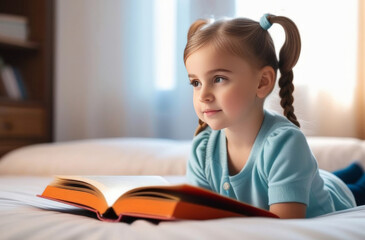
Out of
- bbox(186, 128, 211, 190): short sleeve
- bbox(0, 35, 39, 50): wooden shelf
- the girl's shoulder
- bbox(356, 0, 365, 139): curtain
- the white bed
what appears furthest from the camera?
bbox(0, 35, 39, 50): wooden shelf

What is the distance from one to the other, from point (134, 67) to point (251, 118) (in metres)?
1.81

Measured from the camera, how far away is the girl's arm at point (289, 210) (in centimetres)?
78

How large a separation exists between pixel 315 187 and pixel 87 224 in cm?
49

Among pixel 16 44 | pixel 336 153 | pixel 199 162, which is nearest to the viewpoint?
pixel 199 162

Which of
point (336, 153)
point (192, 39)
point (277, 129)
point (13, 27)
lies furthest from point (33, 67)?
point (277, 129)

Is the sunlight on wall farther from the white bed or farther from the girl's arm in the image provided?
the girl's arm

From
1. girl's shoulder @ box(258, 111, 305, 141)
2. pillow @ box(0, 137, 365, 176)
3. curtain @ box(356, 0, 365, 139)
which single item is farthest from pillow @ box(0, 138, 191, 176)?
curtain @ box(356, 0, 365, 139)

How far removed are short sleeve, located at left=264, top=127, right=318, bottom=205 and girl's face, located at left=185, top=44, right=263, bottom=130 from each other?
0.09m

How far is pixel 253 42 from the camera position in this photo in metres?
0.85

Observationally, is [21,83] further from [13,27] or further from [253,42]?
[253,42]

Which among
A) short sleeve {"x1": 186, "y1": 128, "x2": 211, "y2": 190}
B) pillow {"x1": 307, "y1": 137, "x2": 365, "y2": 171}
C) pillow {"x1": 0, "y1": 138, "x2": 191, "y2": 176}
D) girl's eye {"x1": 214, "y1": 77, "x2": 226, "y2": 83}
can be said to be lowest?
pillow {"x1": 0, "y1": 138, "x2": 191, "y2": 176}

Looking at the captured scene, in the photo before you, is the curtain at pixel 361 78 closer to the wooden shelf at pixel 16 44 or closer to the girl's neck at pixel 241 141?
the girl's neck at pixel 241 141

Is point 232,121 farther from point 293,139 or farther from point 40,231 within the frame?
point 40,231

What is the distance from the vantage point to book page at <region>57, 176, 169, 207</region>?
724mm
